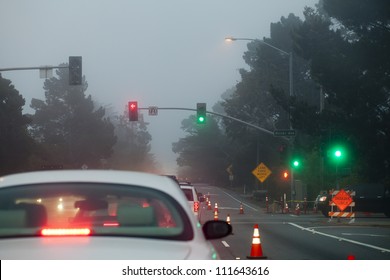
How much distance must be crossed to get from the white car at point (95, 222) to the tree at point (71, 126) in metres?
82.0

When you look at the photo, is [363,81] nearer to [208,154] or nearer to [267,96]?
[267,96]

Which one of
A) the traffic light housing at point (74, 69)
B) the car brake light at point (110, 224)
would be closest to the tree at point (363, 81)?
the traffic light housing at point (74, 69)

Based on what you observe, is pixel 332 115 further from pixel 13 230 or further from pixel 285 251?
pixel 13 230

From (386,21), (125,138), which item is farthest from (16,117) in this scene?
(125,138)

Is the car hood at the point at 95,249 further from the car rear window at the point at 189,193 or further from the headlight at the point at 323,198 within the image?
the headlight at the point at 323,198

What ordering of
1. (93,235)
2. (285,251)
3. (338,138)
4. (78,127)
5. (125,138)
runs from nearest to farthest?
(93,235) → (285,251) → (338,138) → (78,127) → (125,138)

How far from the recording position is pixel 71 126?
94.8 meters

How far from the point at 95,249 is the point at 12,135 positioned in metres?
60.2

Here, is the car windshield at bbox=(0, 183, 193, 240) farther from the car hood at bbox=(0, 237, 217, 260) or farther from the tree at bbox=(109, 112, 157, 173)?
the tree at bbox=(109, 112, 157, 173)

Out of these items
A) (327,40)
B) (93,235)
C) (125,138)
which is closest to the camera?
(93,235)

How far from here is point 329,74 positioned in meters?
43.7

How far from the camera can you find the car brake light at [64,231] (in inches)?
215

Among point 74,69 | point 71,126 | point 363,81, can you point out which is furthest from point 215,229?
point 71,126

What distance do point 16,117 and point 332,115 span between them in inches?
1232
